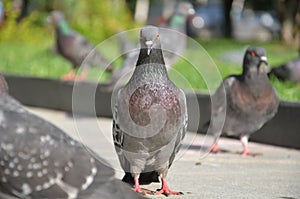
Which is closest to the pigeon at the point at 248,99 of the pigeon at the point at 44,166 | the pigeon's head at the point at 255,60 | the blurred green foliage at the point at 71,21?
the pigeon's head at the point at 255,60

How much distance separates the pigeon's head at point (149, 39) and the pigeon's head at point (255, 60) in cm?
237

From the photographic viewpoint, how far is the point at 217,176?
6887 mm

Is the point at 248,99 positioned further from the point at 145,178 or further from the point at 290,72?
the point at 290,72

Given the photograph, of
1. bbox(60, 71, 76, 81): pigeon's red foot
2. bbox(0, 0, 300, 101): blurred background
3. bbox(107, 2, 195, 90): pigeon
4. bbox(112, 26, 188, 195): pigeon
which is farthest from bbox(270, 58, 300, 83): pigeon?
bbox(112, 26, 188, 195): pigeon

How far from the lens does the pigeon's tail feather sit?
232 inches

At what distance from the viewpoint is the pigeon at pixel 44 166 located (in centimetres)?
402

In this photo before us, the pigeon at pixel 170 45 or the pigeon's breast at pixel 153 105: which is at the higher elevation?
the pigeon's breast at pixel 153 105

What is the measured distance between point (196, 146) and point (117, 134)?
3.27m

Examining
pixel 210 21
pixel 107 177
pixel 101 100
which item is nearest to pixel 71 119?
pixel 101 100

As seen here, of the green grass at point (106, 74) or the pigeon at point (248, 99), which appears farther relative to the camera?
the green grass at point (106, 74)

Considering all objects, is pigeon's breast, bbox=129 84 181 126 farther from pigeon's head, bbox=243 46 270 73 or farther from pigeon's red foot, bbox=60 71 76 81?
pigeon's red foot, bbox=60 71 76 81

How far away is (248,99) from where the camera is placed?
780cm

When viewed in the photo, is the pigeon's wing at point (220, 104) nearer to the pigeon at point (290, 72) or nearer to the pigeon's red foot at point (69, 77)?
the pigeon at point (290, 72)

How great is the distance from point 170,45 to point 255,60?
10.9 feet
